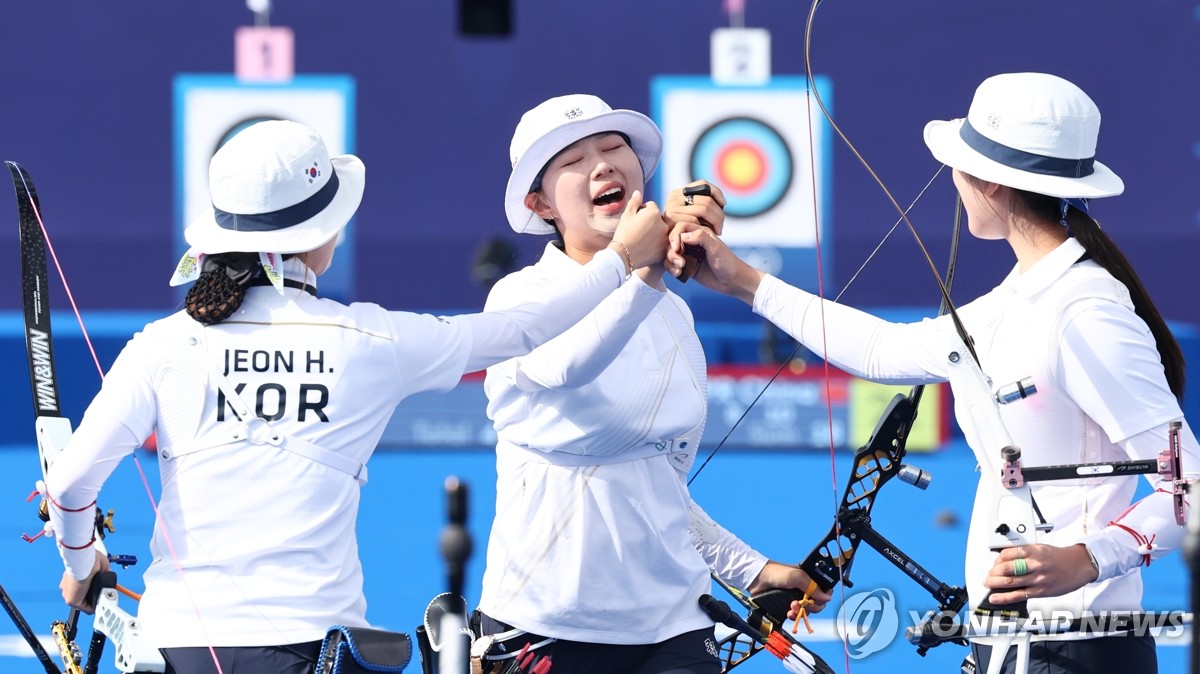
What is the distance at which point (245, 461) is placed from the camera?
2.39m

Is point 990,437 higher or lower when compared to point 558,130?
lower

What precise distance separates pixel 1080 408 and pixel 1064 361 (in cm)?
9

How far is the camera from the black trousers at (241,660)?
7.73 ft

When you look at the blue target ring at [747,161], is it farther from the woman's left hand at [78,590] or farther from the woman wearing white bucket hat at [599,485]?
the woman's left hand at [78,590]

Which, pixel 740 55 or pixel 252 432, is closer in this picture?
pixel 252 432

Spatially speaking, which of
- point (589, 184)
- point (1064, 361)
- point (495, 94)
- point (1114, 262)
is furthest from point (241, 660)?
point (495, 94)

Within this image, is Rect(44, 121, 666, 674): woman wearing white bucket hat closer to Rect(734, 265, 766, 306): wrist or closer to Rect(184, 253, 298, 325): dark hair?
Rect(184, 253, 298, 325): dark hair

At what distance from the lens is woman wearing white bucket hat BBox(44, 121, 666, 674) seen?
2.37 m

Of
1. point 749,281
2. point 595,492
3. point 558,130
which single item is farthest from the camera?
point 749,281

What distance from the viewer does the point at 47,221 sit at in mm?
10039

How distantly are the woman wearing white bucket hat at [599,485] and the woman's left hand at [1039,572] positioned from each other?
637 millimetres

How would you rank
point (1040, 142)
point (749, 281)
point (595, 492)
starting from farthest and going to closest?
point (749, 281) < point (595, 492) < point (1040, 142)

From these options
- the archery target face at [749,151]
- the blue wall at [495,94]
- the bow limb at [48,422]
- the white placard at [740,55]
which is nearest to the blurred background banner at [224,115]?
the blue wall at [495,94]

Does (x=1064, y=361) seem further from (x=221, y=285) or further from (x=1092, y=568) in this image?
(x=221, y=285)
